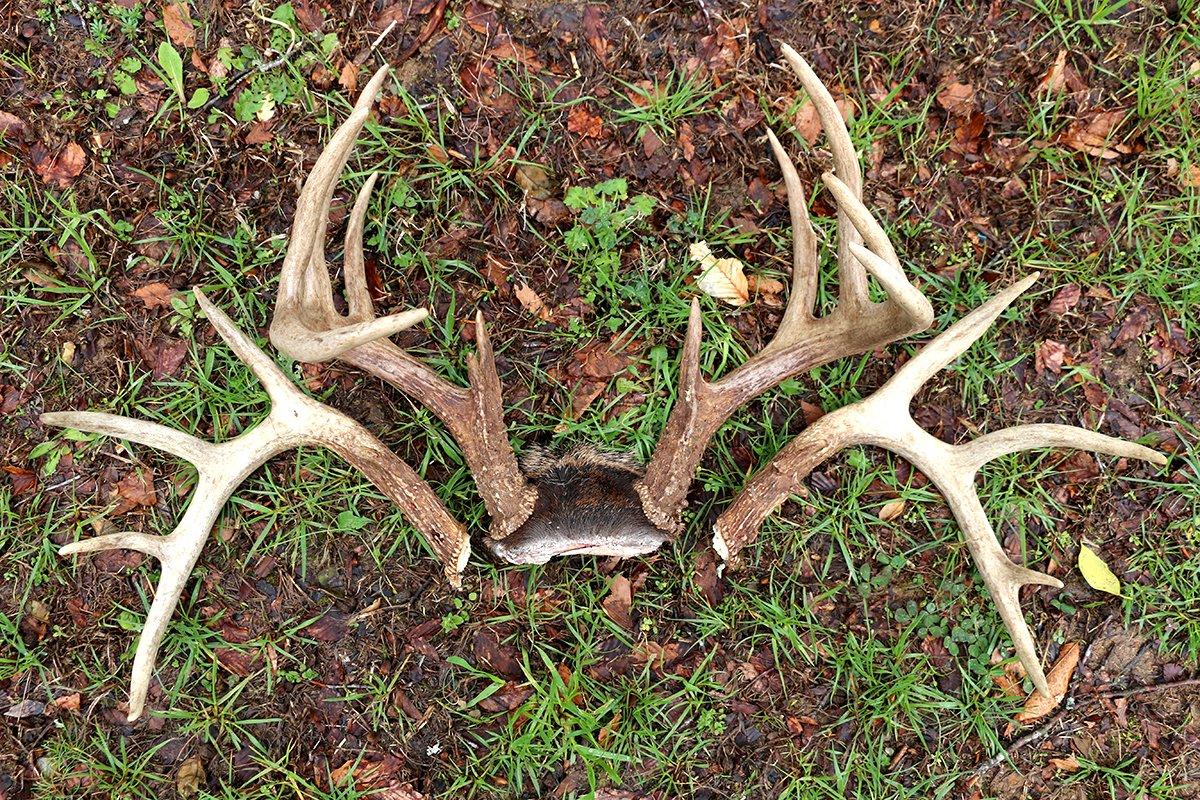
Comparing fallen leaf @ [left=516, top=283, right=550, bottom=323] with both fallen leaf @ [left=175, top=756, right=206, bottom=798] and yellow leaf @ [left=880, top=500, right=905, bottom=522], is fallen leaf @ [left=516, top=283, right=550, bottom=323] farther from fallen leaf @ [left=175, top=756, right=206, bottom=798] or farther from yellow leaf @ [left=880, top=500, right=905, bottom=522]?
fallen leaf @ [left=175, top=756, right=206, bottom=798]

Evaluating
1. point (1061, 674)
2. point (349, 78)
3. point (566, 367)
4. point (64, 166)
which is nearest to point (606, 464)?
point (566, 367)

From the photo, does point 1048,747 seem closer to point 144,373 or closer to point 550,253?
point 550,253

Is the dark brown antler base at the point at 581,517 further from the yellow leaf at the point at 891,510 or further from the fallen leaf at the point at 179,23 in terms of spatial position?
the fallen leaf at the point at 179,23

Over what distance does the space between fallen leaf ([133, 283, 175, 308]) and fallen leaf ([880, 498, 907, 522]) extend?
3041 millimetres

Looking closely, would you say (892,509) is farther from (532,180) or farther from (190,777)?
(190,777)

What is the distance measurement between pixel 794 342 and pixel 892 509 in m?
0.90

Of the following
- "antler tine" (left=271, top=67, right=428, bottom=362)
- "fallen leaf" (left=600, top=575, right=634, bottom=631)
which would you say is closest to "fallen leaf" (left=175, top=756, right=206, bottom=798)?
"fallen leaf" (left=600, top=575, right=634, bottom=631)

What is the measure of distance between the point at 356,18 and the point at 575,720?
3.01 metres

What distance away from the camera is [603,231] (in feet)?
11.1

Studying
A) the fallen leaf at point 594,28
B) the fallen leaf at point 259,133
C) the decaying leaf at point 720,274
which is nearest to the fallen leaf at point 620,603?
the decaying leaf at point 720,274

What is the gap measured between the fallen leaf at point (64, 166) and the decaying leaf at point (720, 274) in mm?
2532

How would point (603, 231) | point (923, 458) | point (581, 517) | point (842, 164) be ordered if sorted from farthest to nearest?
1. point (603, 231)
2. point (923, 458)
3. point (581, 517)
4. point (842, 164)

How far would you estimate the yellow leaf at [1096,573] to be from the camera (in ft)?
11.4

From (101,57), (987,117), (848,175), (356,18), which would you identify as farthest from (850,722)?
(101,57)
